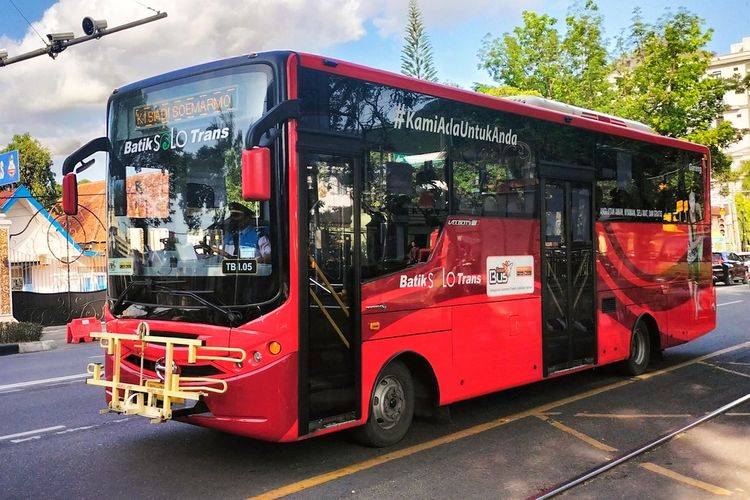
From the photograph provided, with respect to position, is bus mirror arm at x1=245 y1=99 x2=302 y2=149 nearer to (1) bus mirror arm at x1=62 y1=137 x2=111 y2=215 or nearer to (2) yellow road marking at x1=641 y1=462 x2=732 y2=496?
(1) bus mirror arm at x1=62 y1=137 x2=111 y2=215

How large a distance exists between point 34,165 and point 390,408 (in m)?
37.6

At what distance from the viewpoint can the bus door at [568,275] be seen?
8.05 m

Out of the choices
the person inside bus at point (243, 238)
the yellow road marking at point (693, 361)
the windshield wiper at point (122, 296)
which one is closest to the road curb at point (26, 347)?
the windshield wiper at point (122, 296)

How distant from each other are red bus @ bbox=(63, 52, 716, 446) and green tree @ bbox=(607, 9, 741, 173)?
75.4 ft

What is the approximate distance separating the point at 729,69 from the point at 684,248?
131 meters

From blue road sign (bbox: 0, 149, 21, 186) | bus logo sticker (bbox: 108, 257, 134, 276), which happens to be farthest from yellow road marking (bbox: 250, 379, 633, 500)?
blue road sign (bbox: 0, 149, 21, 186)

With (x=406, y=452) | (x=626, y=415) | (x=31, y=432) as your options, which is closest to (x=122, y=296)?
(x=31, y=432)

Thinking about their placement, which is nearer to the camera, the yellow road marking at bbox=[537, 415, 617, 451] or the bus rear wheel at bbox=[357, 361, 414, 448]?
the bus rear wheel at bbox=[357, 361, 414, 448]

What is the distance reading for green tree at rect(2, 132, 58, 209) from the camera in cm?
3756

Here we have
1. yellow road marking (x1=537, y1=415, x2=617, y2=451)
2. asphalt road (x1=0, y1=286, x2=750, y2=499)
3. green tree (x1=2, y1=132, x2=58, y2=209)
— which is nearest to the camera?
asphalt road (x1=0, y1=286, x2=750, y2=499)

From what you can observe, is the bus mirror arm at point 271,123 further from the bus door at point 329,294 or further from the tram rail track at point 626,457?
the tram rail track at point 626,457

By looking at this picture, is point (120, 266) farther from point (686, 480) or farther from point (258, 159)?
point (686, 480)

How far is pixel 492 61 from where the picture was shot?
108ft

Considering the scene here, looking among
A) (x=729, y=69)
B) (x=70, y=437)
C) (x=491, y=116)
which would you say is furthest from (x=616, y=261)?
(x=729, y=69)
